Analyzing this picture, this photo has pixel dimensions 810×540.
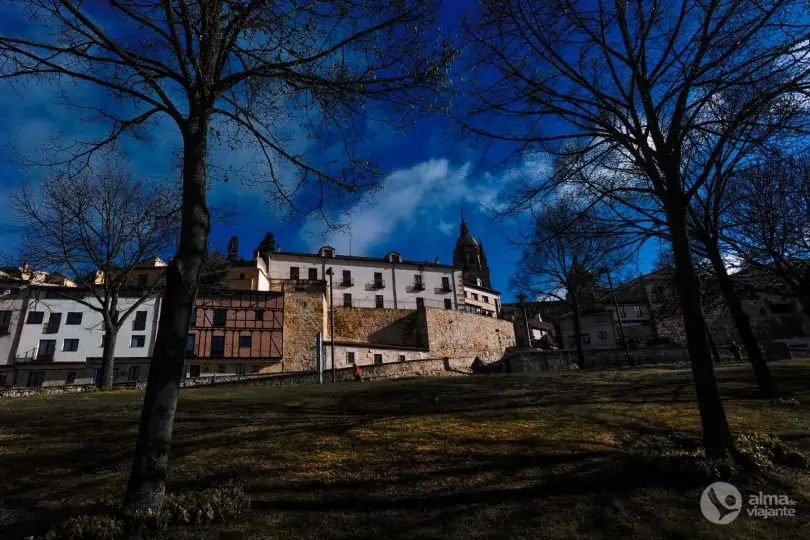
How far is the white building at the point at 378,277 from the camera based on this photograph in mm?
49250

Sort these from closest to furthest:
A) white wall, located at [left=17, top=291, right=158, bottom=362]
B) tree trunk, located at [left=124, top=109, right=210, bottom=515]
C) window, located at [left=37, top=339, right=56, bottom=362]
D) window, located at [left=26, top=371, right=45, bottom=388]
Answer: tree trunk, located at [left=124, top=109, right=210, bottom=515] → window, located at [left=26, top=371, right=45, bottom=388] → window, located at [left=37, top=339, right=56, bottom=362] → white wall, located at [left=17, top=291, right=158, bottom=362]

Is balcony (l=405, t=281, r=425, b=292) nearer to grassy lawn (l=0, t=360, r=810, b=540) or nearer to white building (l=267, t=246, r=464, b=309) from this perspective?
white building (l=267, t=246, r=464, b=309)

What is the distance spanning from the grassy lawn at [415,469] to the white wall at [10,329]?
37678 mm

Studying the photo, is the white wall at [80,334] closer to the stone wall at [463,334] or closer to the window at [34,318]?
the window at [34,318]

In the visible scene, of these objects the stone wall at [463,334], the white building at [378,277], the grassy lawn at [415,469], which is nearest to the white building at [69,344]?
the white building at [378,277]

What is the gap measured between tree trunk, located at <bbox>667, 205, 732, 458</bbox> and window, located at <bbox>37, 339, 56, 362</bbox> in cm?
4648

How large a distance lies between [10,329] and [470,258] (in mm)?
60316

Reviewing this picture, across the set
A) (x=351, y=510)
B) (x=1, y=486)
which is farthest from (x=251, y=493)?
(x=1, y=486)

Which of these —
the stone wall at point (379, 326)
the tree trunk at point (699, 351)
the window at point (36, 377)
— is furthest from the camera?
the stone wall at point (379, 326)

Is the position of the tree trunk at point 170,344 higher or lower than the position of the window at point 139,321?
lower

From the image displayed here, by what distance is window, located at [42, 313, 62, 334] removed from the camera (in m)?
39.1

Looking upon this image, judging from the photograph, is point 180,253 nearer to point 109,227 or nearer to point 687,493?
point 687,493

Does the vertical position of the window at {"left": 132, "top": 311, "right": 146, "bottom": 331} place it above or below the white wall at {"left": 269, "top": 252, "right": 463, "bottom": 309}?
below

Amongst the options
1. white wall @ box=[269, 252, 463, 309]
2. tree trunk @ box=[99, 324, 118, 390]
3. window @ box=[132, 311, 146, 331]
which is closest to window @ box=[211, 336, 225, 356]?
window @ box=[132, 311, 146, 331]
